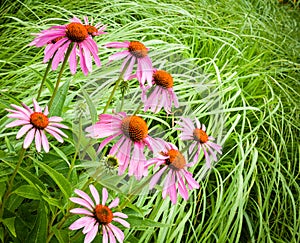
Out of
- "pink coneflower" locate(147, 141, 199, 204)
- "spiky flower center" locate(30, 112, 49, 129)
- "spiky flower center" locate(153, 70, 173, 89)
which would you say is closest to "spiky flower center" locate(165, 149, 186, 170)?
"pink coneflower" locate(147, 141, 199, 204)

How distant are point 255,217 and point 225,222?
164 mm

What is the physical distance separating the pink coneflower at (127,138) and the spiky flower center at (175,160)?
0.03 m

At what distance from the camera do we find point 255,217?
5.17 feet

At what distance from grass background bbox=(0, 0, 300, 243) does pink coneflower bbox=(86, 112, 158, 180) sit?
0.36ft

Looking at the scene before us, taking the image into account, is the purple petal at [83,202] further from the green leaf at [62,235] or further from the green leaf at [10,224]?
the green leaf at [10,224]

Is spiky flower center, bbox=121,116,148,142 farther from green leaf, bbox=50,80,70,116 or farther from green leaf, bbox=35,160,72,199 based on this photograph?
green leaf, bbox=50,80,70,116

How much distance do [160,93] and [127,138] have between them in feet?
0.33

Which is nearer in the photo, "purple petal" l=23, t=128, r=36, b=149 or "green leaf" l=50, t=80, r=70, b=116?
"purple petal" l=23, t=128, r=36, b=149

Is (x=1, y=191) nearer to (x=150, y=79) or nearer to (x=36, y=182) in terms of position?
(x=36, y=182)

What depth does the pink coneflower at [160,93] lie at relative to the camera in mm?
810

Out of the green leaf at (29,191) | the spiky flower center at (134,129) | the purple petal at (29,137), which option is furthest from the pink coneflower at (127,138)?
the green leaf at (29,191)

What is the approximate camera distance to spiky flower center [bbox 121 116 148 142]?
2.49 ft

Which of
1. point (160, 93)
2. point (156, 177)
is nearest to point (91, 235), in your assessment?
point (156, 177)

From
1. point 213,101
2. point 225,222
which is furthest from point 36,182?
point 225,222
